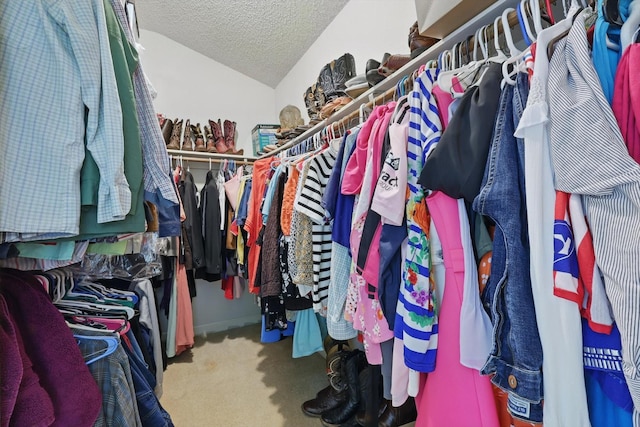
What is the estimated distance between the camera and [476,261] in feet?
2.15

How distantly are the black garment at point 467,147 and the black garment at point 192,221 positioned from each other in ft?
6.78

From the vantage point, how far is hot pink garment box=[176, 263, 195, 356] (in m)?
2.25

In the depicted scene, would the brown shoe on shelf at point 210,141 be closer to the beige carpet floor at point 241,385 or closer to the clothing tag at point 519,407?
the beige carpet floor at point 241,385

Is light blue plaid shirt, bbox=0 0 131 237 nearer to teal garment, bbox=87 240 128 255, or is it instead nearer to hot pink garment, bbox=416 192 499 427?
teal garment, bbox=87 240 128 255

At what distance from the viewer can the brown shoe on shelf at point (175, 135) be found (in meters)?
2.37

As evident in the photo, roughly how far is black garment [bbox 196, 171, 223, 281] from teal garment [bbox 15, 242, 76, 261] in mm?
1691

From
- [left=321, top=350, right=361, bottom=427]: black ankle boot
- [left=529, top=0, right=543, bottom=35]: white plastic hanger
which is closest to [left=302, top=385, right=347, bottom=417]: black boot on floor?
[left=321, top=350, right=361, bottom=427]: black ankle boot

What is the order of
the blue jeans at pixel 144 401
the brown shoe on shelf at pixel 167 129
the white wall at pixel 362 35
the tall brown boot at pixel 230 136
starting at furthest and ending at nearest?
the tall brown boot at pixel 230 136 → the brown shoe on shelf at pixel 167 129 → the white wall at pixel 362 35 → the blue jeans at pixel 144 401

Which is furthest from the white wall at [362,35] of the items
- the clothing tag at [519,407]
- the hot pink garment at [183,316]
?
the hot pink garment at [183,316]

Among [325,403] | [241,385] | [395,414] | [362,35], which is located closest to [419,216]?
[395,414]

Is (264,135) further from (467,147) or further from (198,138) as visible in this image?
(467,147)

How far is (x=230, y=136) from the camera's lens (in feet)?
8.73

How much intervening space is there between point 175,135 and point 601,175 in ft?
8.95

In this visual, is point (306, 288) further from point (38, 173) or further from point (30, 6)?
point (30, 6)
